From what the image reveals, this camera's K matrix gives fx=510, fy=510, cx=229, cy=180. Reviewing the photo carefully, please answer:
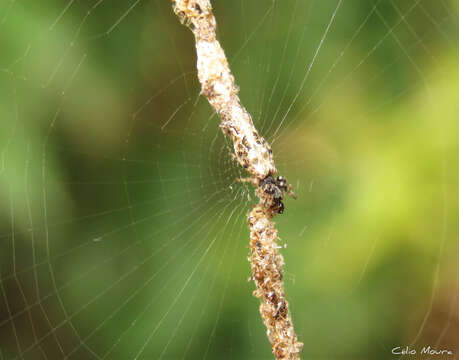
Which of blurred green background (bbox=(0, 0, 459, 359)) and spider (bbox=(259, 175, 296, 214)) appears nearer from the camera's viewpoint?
spider (bbox=(259, 175, 296, 214))

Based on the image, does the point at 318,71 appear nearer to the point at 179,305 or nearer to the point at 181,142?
the point at 181,142
